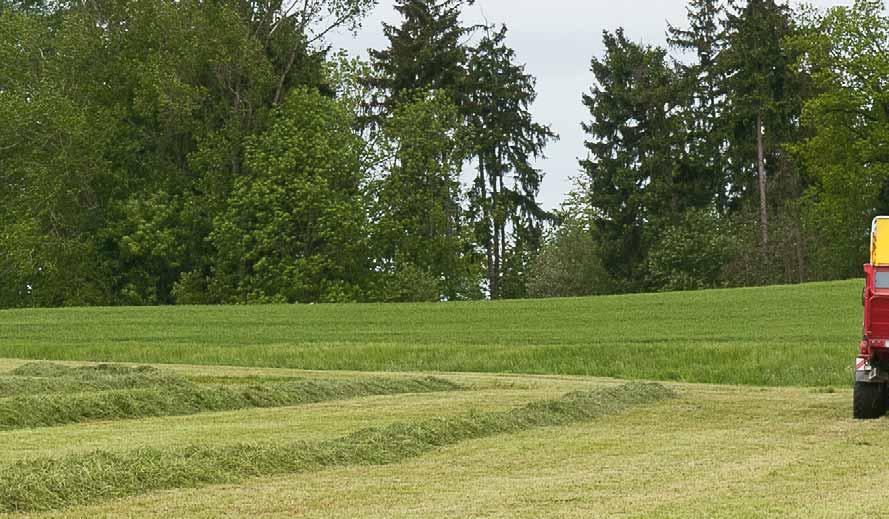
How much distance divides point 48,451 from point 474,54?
190 ft

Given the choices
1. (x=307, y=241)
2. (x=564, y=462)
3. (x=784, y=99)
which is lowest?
(x=564, y=462)

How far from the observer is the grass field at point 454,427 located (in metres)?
10.4

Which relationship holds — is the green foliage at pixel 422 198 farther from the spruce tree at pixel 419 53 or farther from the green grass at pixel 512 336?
the green grass at pixel 512 336

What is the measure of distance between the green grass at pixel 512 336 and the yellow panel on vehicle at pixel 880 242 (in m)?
8.91

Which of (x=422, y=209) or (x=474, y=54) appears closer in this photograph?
(x=422, y=209)

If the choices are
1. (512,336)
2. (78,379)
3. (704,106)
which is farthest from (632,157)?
(78,379)

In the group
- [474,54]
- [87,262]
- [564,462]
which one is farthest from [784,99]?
[564,462]

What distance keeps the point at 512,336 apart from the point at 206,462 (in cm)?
2283

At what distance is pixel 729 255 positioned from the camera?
62.4 meters

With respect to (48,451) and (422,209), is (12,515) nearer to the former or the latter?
(48,451)

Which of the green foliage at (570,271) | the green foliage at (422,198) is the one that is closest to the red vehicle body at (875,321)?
the green foliage at (422,198)

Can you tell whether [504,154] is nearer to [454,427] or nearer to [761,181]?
[761,181]

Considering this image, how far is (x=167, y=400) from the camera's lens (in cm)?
1762

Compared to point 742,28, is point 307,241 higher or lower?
lower
